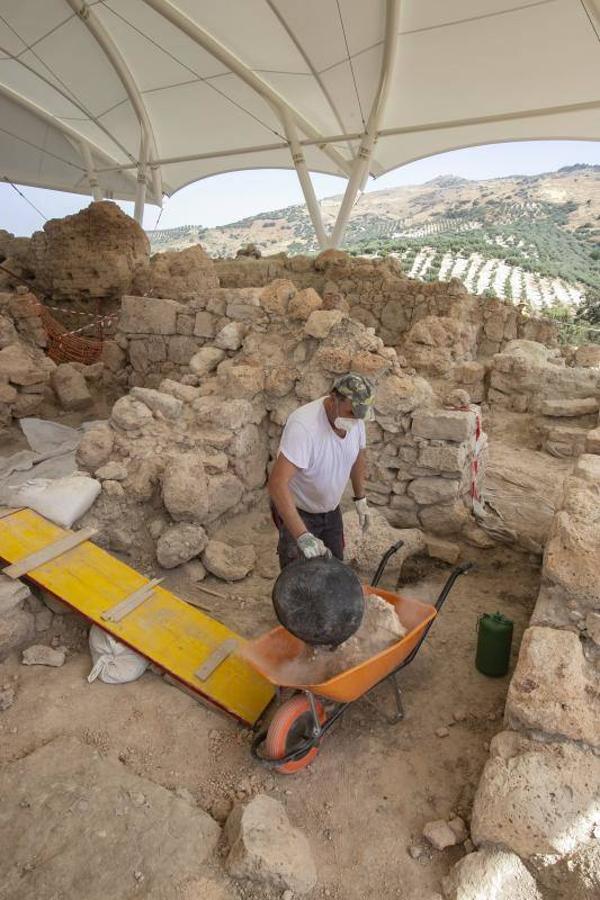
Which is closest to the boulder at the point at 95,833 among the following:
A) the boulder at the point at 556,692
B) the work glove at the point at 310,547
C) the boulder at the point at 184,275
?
the work glove at the point at 310,547

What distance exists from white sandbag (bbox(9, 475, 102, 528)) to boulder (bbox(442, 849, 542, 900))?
3154mm

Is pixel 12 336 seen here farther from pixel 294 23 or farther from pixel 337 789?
pixel 294 23

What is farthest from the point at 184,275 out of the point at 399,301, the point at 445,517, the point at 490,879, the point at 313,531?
the point at 490,879

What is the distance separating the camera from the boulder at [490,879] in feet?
5.69

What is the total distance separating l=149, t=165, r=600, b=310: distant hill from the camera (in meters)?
32.4

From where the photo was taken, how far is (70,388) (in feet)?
24.8

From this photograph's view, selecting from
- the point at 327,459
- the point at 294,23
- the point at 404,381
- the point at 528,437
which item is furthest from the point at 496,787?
the point at 294,23

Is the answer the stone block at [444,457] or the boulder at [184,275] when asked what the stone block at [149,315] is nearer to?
the boulder at [184,275]

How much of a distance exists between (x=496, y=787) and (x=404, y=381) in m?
3.33

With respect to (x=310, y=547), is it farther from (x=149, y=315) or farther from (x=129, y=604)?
(x=149, y=315)

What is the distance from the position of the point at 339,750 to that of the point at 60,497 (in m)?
2.64

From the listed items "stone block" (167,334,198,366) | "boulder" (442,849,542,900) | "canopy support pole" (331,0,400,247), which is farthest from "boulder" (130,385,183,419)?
"canopy support pole" (331,0,400,247)

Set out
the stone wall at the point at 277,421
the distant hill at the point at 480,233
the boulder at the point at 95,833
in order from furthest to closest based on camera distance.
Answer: the distant hill at the point at 480,233, the stone wall at the point at 277,421, the boulder at the point at 95,833

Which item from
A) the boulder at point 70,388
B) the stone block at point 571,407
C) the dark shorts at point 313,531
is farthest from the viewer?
the boulder at point 70,388
